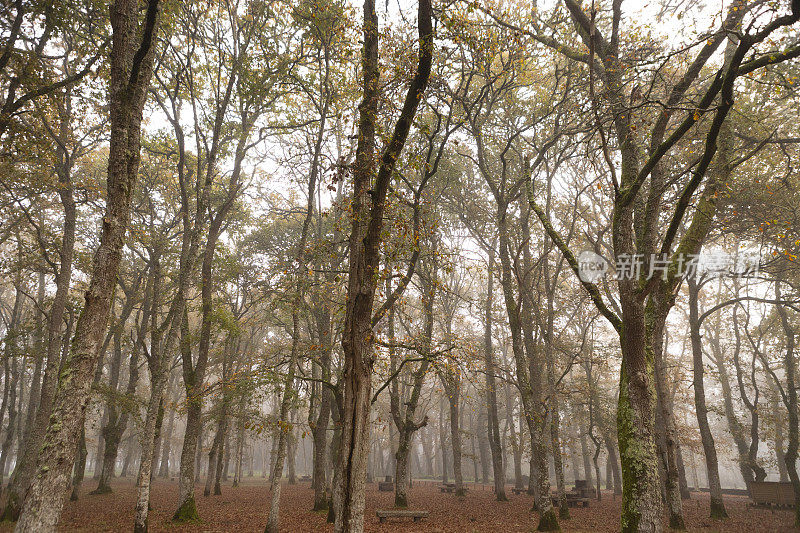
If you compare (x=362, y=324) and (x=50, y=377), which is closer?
(x=362, y=324)

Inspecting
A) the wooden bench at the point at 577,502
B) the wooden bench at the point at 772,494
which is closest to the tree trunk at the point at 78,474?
the wooden bench at the point at 577,502

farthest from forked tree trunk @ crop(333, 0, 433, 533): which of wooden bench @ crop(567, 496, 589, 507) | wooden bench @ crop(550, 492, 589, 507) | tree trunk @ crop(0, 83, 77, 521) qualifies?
wooden bench @ crop(567, 496, 589, 507)

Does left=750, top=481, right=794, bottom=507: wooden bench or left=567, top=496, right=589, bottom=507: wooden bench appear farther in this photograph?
left=750, top=481, right=794, bottom=507: wooden bench

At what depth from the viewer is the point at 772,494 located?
67.9 feet

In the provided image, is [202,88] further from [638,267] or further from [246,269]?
[638,267]

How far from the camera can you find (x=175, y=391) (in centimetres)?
3888

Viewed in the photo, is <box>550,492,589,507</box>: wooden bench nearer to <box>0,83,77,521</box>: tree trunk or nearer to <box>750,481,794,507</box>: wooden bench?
<box>750,481,794,507</box>: wooden bench

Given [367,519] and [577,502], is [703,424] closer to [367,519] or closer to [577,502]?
[577,502]

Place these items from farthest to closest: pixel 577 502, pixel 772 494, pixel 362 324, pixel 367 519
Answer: pixel 772 494 < pixel 577 502 < pixel 367 519 < pixel 362 324

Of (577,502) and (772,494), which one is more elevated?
(577,502)

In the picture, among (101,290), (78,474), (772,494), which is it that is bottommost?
(772,494)

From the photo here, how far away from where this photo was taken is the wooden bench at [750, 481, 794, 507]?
20344 mm

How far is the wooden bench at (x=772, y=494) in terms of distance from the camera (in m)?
20.3

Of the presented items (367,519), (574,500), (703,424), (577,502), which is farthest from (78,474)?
(703,424)
